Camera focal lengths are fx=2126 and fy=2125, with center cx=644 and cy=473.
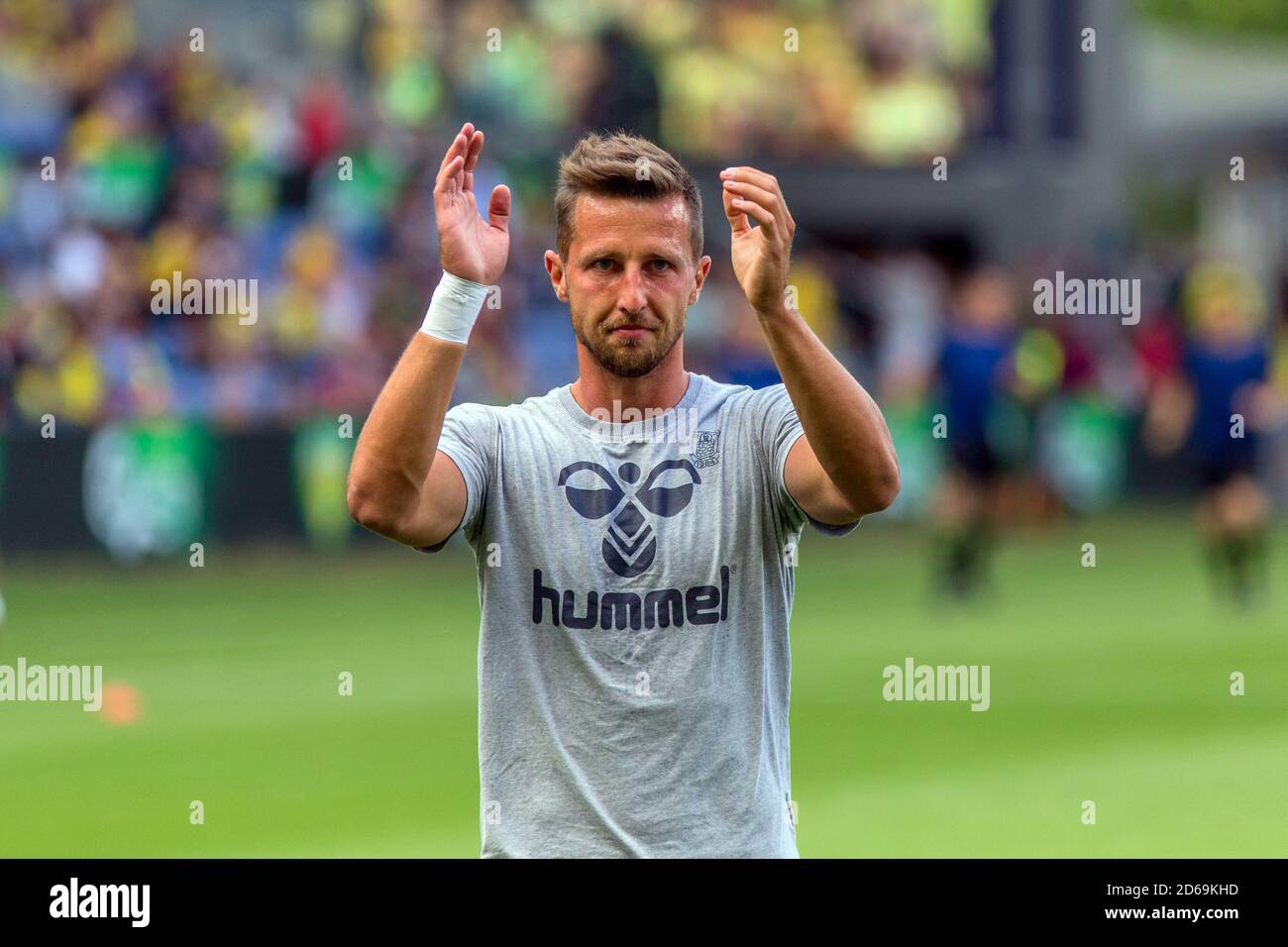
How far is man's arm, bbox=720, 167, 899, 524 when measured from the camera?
3.83m

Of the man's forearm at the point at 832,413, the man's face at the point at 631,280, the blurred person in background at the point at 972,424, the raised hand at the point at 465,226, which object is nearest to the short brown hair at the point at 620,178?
the man's face at the point at 631,280

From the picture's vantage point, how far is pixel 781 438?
13.3 ft

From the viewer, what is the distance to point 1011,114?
27.4 metres

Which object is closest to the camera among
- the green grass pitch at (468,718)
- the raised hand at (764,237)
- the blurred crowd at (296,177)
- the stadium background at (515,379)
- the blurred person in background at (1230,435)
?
the raised hand at (764,237)

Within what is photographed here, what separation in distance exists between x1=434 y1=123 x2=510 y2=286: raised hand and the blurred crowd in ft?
44.9

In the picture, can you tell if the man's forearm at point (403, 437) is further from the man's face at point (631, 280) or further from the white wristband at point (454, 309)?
the man's face at point (631, 280)

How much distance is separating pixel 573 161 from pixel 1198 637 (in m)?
11.3

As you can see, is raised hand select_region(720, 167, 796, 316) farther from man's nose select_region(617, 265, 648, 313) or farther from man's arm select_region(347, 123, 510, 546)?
man's arm select_region(347, 123, 510, 546)

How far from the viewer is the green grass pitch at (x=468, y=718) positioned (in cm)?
869

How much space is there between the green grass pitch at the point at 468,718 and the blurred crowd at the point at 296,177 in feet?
6.98

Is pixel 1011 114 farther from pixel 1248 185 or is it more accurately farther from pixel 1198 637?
pixel 1198 637

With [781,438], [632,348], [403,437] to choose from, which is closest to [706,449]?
[781,438]

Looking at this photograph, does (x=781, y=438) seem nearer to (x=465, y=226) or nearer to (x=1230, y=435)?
(x=465, y=226)
